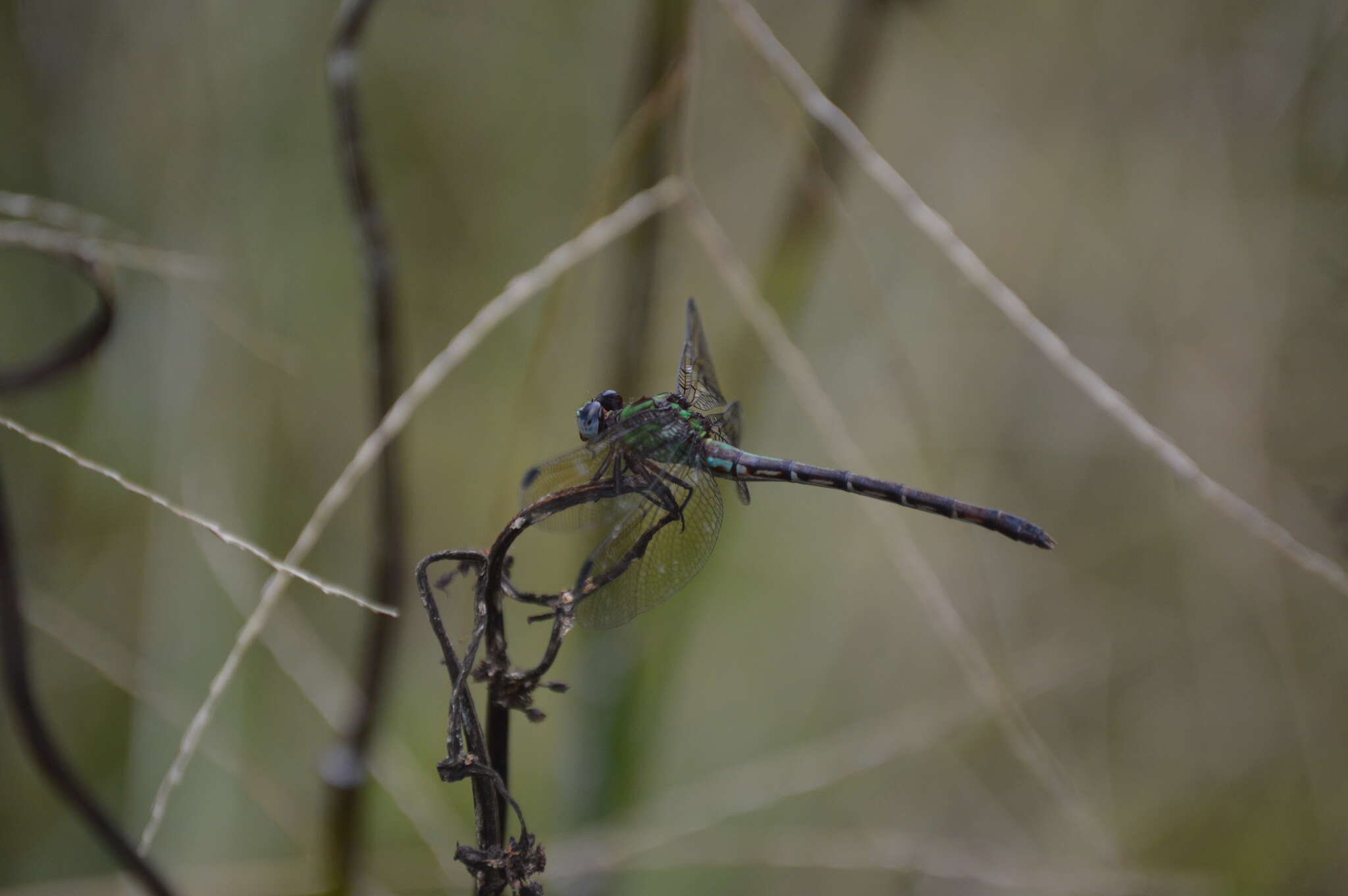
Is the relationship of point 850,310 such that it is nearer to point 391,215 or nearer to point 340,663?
point 391,215

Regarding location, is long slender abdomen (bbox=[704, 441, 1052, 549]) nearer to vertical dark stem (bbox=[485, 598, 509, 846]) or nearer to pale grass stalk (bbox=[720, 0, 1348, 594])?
pale grass stalk (bbox=[720, 0, 1348, 594])

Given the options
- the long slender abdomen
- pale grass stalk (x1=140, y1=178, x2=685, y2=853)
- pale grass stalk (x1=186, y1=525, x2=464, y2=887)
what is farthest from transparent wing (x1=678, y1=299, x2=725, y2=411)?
pale grass stalk (x1=186, y1=525, x2=464, y2=887)

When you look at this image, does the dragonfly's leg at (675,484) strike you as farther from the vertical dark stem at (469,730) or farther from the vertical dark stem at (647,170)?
the vertical dark stem at (469,730)

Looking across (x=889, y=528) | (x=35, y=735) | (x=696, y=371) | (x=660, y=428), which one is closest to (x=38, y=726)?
(x=35, y=735)

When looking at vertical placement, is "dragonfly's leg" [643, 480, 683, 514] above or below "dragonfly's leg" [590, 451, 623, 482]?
below

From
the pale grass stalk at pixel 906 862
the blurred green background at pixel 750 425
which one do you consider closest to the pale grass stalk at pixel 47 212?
the blurred green background at pixel 750 425
